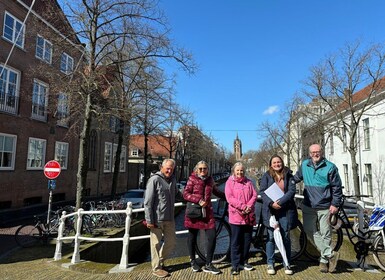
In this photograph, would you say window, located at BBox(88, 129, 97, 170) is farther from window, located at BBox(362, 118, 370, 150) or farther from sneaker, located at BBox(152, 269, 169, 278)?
sneaker, located at BBox(152, 269, 169, 278)

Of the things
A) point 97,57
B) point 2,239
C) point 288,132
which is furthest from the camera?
point 288,132

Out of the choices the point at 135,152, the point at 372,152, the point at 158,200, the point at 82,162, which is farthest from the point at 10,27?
the point at 135,152

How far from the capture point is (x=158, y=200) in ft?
16.9

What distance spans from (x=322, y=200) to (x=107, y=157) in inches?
1189

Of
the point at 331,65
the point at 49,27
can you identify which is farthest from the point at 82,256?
the point at 331,65

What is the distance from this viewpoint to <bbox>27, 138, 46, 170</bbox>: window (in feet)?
67.5

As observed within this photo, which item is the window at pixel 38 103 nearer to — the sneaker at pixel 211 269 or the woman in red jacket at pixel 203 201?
the woman in red jacket at pixel 203 201

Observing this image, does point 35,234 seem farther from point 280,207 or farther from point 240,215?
point 280,207

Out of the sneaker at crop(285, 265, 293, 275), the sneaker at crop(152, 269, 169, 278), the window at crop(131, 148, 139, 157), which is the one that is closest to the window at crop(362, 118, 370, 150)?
the sneaker at crop(285, 265, 293, 275)

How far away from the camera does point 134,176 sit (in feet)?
128

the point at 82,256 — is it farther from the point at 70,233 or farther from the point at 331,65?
the point at 331,65

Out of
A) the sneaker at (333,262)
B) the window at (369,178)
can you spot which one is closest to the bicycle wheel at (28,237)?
the sneaker at (333,262)

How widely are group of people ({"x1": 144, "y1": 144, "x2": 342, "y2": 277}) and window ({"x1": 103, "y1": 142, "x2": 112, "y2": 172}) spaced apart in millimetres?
28319

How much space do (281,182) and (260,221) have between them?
93cm
